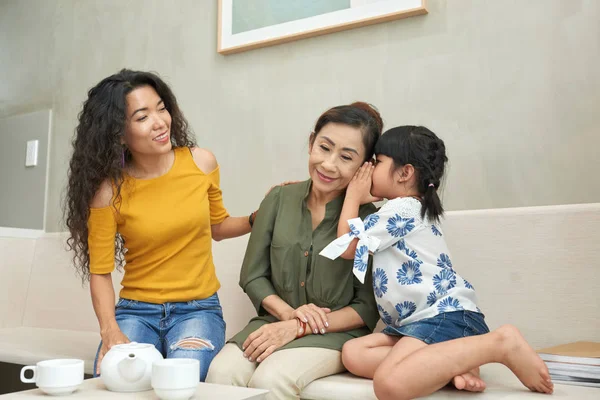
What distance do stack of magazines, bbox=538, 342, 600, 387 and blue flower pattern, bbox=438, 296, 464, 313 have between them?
22 centimetres

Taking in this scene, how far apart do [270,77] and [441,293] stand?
1.44 meters

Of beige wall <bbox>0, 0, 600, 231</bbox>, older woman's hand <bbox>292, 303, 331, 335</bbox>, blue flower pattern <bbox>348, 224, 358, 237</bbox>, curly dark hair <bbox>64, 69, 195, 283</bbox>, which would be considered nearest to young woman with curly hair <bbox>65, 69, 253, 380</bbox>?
curly dark hair <bbox>64, 69, 195, 283</bbox>

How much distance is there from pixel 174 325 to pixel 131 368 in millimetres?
531

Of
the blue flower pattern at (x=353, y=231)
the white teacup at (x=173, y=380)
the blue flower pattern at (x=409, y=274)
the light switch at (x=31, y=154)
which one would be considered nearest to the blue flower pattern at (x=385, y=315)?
the blue flower pattern at (x=409, y=274)

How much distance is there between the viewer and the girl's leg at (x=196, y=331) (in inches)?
59.2

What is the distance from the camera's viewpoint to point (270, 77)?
2.56m

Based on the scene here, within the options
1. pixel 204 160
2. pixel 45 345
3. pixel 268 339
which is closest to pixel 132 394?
pixel 268 339

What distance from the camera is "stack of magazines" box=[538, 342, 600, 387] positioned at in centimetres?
132

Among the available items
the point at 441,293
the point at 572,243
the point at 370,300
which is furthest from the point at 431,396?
the point at 572,243

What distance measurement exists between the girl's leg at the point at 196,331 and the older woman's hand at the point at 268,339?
0.12 m

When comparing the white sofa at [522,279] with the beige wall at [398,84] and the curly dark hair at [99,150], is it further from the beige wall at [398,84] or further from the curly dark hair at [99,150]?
the curly dark hair at [99,150]

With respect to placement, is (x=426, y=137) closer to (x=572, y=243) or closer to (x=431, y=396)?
(x=572, y=243)

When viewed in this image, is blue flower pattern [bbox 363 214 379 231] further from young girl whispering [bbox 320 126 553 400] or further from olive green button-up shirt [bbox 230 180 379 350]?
olive green button-up shirt [bbox 230 180 379 350]

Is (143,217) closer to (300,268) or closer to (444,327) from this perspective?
(300,268)
